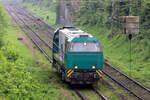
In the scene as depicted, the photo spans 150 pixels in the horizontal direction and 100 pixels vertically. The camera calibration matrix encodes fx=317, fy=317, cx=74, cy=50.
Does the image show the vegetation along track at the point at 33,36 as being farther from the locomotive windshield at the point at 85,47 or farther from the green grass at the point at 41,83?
the locomotive windshield at the point at 85,47

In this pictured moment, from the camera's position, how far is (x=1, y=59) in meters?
17.6

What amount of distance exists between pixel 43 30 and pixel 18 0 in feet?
206

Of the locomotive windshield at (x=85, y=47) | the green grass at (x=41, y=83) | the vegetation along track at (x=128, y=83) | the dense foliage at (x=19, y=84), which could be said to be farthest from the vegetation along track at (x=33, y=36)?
the locomotive windshield at (x=85, y=47)

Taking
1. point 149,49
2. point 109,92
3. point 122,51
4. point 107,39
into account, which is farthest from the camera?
point 107,39

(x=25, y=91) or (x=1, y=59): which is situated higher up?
(x=1, y=59)

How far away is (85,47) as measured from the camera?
19.7m

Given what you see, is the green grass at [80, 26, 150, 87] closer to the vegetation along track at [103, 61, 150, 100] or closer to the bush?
the vegetation along track at [103, 61, 150, 100]

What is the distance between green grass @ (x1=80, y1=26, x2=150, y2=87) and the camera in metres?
24.6

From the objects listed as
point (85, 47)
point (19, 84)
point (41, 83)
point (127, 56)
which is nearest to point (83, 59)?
point (85, 47)

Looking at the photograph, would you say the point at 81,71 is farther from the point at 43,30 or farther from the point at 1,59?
the point at 43,30

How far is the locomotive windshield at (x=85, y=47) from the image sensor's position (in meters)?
19.6

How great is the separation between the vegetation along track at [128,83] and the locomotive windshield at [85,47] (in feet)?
10.9

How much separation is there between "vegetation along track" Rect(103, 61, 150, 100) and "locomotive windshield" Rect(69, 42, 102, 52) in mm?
3314

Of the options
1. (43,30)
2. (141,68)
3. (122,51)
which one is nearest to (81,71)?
(141,68)
